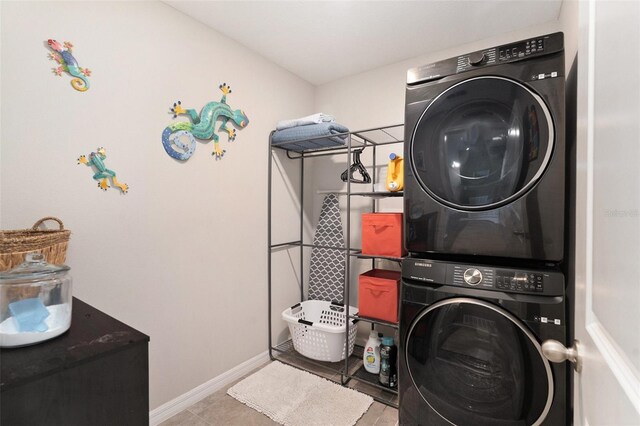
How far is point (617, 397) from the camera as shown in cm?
43

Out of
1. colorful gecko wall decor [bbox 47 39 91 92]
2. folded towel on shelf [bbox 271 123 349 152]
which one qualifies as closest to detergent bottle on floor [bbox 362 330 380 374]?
folded towel on shelf [bbox 271 123 349 152]

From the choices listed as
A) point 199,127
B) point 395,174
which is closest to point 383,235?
point 395,174

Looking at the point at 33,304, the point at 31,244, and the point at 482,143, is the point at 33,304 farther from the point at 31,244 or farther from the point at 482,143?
the point at 482,143

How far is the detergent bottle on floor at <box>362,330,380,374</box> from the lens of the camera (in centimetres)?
213

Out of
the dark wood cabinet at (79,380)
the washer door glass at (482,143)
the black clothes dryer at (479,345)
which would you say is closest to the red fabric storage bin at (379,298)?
the black clothes dryer at (479,345)

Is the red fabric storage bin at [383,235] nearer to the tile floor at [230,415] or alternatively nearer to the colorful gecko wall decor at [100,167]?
the tile floor at [230,415]

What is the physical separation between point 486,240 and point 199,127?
176 cm

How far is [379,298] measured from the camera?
1919mm

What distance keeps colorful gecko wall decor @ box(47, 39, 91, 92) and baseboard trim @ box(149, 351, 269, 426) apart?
1.80m

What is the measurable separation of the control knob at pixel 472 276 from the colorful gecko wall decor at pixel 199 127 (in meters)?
1.68

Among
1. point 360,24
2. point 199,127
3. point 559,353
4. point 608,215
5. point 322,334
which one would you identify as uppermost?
point 360,24

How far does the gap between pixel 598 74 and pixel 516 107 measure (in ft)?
2.18

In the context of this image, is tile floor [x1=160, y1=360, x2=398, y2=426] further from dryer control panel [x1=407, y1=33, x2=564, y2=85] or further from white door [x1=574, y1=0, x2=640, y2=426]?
dryer control panel [x1=407, y1=33, x2=564, y2=85]

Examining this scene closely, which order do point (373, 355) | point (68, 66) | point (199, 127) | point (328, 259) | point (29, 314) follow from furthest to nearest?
point (328, 259) < point (373, 355) < point (199, 127) < point (68, 66) < point (29, 314)
